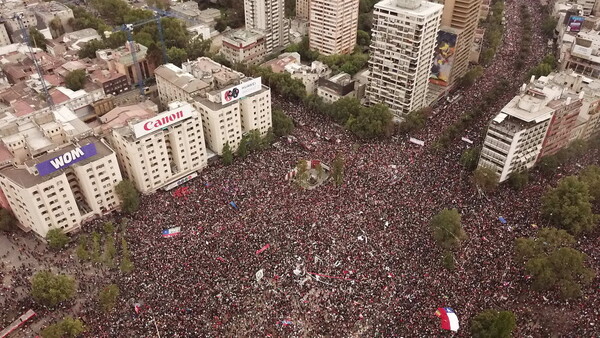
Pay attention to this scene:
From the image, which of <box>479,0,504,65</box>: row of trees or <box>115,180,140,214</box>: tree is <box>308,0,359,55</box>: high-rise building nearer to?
<box>479,0,504,65</box>: row of trees

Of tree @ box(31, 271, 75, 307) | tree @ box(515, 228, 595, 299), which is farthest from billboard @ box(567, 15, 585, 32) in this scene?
tree @ box(31, 271, 75, 307)

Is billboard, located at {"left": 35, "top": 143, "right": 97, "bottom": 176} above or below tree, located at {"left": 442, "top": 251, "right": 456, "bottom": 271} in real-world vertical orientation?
above

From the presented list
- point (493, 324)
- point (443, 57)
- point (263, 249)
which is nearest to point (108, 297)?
point (263, 249)

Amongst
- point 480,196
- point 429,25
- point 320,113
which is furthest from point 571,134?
point 320,113

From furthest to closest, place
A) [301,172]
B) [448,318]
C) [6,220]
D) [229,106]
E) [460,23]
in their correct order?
[460,23]
[229,106]
[301,172]
[6,220]
[448,318]

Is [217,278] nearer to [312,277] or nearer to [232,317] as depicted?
[232,317]

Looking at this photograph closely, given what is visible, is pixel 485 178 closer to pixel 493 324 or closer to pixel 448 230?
pixel 448 230

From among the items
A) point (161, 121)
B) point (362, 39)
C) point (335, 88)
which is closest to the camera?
point (161, 121)
